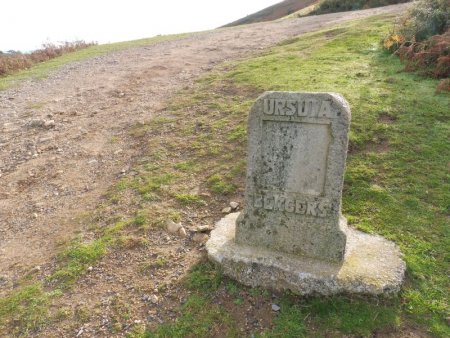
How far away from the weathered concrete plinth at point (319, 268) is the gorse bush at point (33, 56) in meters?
15.9

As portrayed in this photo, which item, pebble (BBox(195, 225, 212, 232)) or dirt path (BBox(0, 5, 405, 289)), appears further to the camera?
dirt path (BBox(0, 5, 405, 289))

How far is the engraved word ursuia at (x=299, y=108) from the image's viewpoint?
4113 mm

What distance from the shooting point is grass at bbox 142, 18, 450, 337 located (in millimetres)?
4121

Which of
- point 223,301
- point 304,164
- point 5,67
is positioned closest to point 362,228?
point 304,164

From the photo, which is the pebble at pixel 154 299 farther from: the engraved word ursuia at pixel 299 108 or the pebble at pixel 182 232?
the engraved word ursuia at pixel 299 108

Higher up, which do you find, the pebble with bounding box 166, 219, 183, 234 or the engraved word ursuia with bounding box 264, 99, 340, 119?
the engraved word ursuia with bounding box 264, 99, 340, 119

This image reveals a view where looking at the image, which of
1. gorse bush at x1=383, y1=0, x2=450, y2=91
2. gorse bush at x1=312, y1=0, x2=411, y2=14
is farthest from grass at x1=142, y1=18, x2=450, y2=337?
gorse bush at x1=312, y1=0, x2=411, y2=14

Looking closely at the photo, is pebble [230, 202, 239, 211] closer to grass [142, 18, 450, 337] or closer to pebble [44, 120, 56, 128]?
grass [142, 18, 450, 337]

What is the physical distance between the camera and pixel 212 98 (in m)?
10.4

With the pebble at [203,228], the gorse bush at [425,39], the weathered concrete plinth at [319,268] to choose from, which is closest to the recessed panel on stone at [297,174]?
the weathered concrete plinth at [319,268]

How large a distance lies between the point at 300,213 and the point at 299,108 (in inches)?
47.7

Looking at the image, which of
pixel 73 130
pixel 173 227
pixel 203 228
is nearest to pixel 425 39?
pixel 203 228

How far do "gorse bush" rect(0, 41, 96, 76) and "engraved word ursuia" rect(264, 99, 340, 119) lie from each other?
1595cm

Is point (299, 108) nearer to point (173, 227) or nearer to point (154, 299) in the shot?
point (173, 227)
